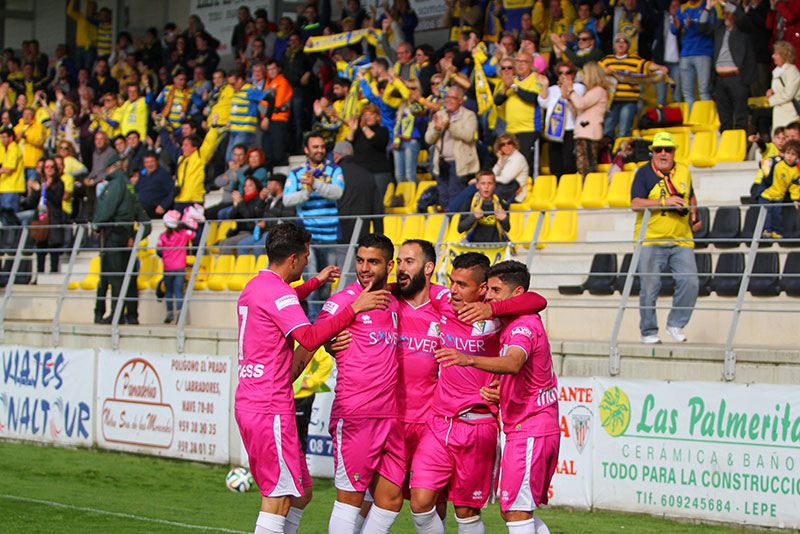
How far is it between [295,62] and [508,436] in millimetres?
13501

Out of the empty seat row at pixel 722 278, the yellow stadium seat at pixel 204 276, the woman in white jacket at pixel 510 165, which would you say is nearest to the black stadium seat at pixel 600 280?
the empty seat row at pixel 722 278

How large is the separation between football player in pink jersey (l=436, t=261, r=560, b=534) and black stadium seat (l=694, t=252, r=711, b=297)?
4.82 m

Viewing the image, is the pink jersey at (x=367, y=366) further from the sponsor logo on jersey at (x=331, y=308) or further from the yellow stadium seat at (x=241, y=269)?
the yellow stadium seat at (x=241, y=269)

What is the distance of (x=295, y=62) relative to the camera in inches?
758

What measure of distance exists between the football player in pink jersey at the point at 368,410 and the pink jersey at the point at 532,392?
0.79 metres

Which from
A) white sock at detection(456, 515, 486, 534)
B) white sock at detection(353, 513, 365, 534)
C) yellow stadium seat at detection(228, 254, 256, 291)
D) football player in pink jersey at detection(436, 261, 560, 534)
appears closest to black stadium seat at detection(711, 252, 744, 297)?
football player in pink jersey at detection(436, 261, 560, 534)

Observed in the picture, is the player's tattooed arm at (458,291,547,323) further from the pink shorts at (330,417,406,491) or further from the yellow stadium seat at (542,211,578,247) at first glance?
the yellow stadium seat at (542,211,578,247)

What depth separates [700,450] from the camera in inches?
369

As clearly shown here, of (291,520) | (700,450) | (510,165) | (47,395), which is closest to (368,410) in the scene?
(291,520)

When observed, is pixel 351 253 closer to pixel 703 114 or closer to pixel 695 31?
pixel 703 114

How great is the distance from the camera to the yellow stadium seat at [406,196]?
15992mm

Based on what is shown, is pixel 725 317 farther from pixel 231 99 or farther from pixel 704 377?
pixel 231 99

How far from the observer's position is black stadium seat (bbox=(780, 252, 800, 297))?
10672mm

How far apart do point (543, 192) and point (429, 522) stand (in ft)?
26.7
